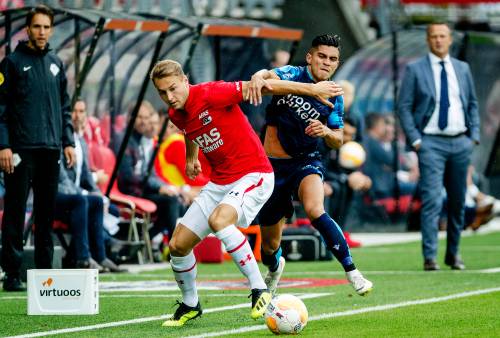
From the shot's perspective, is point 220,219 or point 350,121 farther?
point 350,121

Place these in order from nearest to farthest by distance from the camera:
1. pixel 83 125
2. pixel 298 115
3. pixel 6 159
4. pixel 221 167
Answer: pixel 221 167 < pixel 298 115 < pixel 6 159 < pixel 83 125

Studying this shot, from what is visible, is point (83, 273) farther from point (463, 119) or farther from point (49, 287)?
point (463, 119)

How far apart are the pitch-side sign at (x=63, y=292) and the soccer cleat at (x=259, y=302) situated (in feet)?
4.58

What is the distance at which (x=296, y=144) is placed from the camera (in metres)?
11.2

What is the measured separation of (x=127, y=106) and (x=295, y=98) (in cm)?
683

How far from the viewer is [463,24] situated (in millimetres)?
32031

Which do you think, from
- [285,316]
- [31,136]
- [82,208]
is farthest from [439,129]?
[285,316]

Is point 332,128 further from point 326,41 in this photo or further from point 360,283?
point 360,283

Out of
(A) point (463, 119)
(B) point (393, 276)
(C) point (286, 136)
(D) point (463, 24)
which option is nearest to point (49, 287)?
(C) point (286, 136)

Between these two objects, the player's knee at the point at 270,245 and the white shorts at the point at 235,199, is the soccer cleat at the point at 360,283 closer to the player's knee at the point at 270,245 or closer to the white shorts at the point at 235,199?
the white shorts at the point at 235,199

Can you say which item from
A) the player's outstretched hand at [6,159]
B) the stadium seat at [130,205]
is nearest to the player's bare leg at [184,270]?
the player's outstretched hand at [6,159]

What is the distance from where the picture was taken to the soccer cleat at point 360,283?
10242mm

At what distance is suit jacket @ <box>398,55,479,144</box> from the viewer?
14719 mm

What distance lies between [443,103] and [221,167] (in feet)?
16.9
